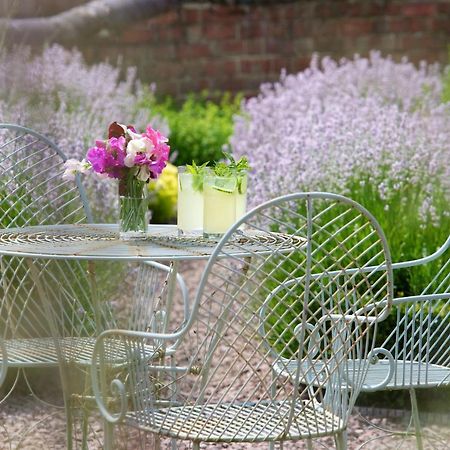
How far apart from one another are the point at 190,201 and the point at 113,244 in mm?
215

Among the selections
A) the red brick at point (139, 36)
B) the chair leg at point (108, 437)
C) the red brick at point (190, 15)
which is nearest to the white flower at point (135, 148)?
the chair leg at point (108, 437)

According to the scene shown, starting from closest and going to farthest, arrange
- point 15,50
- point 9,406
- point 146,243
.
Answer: point 15,50
point 146,243
point 9,406

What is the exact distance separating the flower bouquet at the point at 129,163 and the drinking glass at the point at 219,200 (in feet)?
0.46

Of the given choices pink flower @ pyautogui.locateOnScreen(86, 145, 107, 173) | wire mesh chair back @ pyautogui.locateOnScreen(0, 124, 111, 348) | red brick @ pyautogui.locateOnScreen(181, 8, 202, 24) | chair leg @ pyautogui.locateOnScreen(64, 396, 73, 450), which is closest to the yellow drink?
pink flower @ pyautogui.locateOnScreen(86, 145, 107, 173)

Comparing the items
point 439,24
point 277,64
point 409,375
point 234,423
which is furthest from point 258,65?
point 234,423

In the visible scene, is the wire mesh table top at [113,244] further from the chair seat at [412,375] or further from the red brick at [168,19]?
the red brick at [168,19]

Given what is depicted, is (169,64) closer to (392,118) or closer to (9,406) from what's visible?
(392,118)

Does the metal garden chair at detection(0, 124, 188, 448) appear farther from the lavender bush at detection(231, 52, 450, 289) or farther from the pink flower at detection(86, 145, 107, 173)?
the lavender bush at detection(231, 52, 450, 289)

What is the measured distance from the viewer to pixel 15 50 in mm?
1300

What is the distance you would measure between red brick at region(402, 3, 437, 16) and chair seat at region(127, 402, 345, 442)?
18.9 ft

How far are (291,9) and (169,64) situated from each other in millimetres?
996

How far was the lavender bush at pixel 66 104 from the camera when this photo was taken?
1271mm

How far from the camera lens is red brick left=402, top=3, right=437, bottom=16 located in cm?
745

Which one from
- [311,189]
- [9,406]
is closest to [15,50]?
[9,406]
